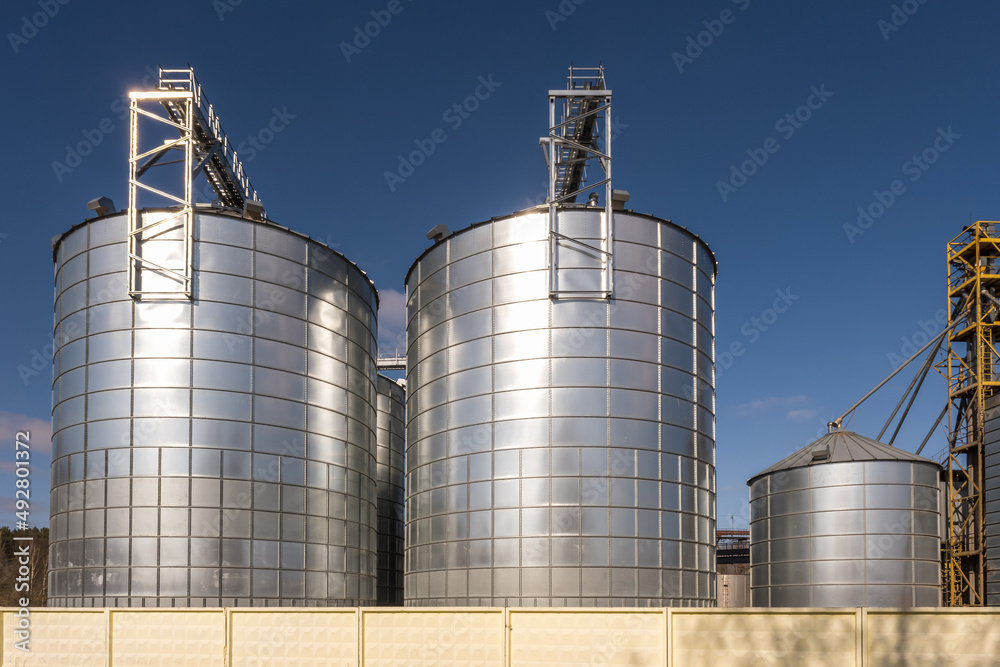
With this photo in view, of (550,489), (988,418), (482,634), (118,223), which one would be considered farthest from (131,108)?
(988,418)

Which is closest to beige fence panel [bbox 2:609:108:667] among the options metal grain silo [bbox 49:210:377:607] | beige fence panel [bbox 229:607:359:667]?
→ beige fence panel [bbox 229:607:359:667]

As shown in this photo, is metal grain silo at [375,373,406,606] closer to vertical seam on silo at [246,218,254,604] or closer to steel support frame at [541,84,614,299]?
vertical seam on silo at [246,218,254,604]

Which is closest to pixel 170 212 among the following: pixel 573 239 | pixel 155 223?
pixel 155 223

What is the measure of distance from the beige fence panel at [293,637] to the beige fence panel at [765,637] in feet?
20.0

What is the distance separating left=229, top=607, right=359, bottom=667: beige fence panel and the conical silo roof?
2528 centimetres

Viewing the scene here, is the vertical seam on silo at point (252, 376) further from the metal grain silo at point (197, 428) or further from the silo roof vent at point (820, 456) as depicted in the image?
the silo roof vent at point (820, 456)

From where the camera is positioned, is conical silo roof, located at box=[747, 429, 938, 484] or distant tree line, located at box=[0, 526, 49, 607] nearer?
conical silo roof, located at box=[747, 429, 938, 484]

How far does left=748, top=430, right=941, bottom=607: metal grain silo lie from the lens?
31.8m

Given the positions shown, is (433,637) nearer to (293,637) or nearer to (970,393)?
(293,637)

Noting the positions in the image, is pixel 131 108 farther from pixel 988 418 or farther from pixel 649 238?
pixel 988 418

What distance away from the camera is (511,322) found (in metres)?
23.7

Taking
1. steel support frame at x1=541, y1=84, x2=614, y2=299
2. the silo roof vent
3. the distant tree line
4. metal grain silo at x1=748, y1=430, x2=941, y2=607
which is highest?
steel support frame at x1=541, y1=84, x2=614, y2=299

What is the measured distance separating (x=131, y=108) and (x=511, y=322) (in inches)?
547

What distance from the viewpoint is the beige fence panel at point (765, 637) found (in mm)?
12836
